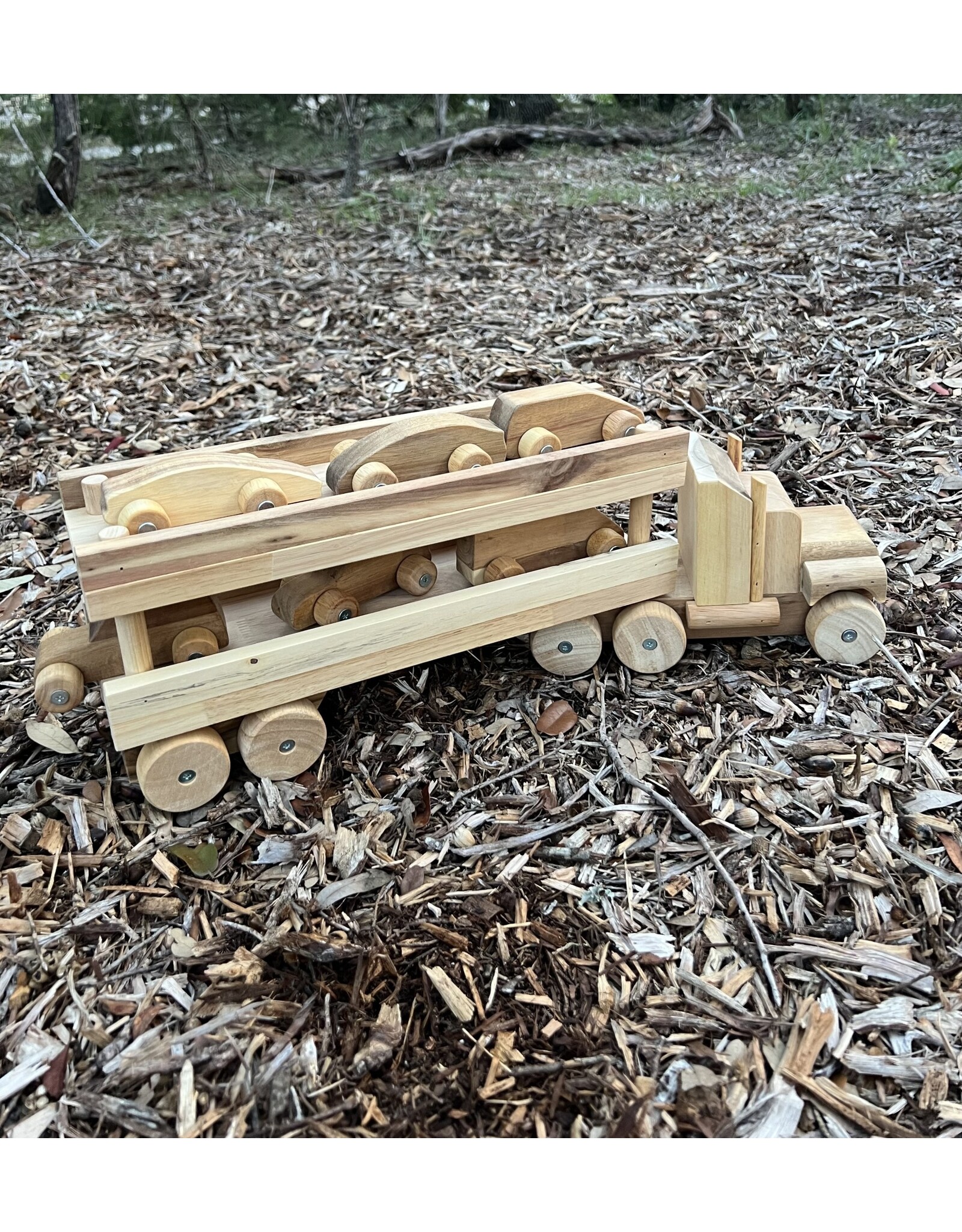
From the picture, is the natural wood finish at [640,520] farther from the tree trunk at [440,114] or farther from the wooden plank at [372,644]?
the tree trunk at [440,114]

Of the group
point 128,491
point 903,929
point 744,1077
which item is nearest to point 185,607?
point 128,491

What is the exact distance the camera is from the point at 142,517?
2.29 m

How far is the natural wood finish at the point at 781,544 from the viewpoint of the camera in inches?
109

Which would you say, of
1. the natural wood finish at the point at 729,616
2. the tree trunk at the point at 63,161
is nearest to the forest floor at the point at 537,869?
the natural wood finish at the point at 729,616

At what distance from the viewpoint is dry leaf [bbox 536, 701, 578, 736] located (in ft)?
8.84

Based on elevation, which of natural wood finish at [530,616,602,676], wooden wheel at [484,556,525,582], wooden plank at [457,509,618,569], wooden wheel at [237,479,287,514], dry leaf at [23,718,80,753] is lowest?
dry leaf at [23,718,80,753]

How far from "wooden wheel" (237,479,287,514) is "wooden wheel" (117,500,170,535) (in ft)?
0.61

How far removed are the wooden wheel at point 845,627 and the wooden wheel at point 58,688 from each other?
1.96 meters

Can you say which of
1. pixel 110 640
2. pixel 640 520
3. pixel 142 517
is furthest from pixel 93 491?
pixel 640 520

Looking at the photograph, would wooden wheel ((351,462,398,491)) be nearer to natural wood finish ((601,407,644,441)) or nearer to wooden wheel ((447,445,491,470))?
wooden wheel ((447,445,491,470))

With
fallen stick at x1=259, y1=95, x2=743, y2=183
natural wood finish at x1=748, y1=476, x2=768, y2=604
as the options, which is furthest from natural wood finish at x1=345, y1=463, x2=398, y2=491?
fallen stick at x1=259, y1=95, x2=743, y2=183

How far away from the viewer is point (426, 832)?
2426 millimetres

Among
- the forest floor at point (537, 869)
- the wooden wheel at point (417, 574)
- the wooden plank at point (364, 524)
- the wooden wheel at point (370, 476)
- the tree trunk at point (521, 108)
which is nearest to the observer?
the forest floor at point (537, 869)

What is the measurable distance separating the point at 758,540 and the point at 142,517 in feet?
5.25
